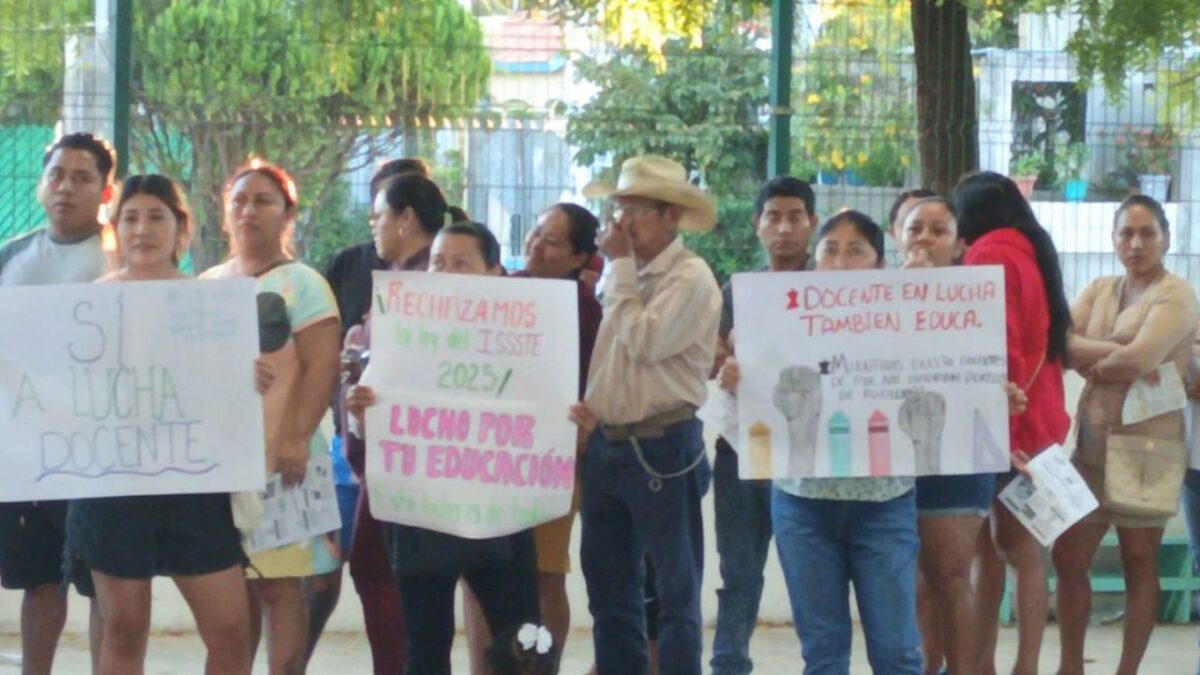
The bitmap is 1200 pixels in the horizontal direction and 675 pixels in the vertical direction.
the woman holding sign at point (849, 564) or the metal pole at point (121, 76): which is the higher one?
the metal pole at point (121, 76)

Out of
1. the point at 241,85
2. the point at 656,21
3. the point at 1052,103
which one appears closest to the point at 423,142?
the point at 241,85

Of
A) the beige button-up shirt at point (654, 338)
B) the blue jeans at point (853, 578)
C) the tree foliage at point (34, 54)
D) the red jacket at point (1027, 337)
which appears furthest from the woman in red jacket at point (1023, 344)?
the tree foliage at point (34, 54)

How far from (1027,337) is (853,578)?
1128 mm

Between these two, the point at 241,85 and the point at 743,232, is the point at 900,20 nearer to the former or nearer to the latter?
the point at 743,232

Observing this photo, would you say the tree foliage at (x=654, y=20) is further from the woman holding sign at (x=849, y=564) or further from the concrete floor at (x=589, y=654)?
the woman holding sign at (x=849, y=564)

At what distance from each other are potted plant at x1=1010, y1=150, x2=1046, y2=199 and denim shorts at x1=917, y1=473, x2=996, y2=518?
259 cm

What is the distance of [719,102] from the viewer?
8.31 meters

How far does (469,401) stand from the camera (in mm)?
6105

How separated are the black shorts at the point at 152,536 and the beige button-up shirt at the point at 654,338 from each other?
1320 mm

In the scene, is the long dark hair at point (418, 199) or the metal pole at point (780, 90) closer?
the long dark hair at point (418, 199)

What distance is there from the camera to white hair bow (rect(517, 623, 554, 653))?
19.3 ft

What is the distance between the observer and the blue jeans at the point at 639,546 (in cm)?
629

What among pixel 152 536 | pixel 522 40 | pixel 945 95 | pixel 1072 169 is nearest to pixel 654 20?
pixel 522 40

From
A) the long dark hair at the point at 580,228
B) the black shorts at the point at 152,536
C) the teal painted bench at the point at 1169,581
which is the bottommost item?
the teal painted bench at the point at 1169,581
